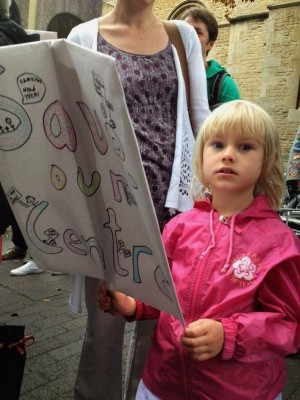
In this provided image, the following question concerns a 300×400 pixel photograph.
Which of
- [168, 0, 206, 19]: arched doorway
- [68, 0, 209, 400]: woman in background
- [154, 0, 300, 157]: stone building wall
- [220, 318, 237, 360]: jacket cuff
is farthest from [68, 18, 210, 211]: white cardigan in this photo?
[168, 0, 206, 19]: arched doorway

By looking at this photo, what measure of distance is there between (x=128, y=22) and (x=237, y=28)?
12504 millimetres

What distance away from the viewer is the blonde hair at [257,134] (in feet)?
4.23

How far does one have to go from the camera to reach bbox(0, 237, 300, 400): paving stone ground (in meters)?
2.55

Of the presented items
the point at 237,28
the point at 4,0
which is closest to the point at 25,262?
the point at 4,0

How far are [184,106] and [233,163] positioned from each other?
0.62 m

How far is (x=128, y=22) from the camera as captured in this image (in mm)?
1844

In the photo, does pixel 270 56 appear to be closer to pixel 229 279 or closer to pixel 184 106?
pixel 184 106

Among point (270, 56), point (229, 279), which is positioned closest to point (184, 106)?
point (229, 279)

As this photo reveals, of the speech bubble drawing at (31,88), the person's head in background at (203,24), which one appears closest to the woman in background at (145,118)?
the speech bubble drawing at (31,88)

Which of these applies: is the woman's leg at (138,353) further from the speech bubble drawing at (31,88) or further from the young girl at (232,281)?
the speech bubble drawing at (31,88)

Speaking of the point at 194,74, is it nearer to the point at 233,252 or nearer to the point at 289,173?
the point at 233,252

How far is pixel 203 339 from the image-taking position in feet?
3.58

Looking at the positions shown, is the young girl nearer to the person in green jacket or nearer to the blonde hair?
the blonde hair

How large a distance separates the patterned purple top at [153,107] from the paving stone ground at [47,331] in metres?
1.37
